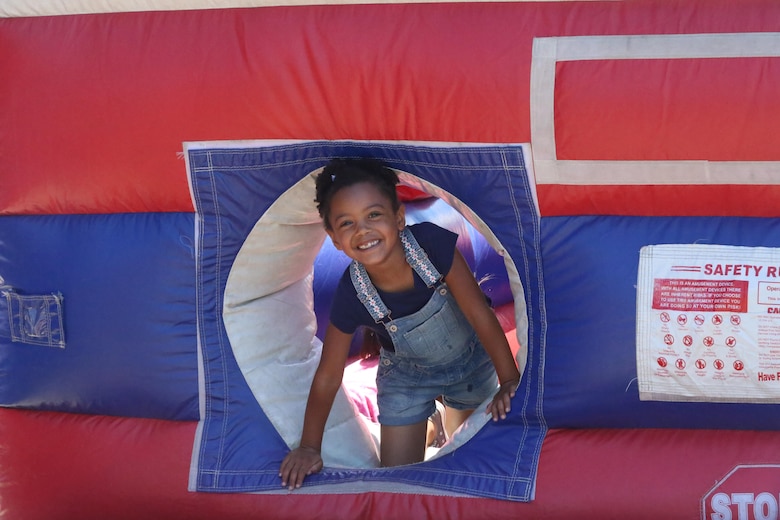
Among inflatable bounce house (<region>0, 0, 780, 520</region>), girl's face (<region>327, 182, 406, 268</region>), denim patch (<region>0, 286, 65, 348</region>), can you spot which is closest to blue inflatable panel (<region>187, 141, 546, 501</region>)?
inflatable bounce house (<region>0, 0, 780, 520</region>)

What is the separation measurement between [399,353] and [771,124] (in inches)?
43.7

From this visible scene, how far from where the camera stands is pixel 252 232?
2.49 m

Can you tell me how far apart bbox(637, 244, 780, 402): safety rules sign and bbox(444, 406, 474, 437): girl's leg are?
763 millimetres

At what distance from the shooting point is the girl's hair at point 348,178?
2.36 meters

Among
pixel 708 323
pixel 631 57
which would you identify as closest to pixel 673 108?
pixel 631 57

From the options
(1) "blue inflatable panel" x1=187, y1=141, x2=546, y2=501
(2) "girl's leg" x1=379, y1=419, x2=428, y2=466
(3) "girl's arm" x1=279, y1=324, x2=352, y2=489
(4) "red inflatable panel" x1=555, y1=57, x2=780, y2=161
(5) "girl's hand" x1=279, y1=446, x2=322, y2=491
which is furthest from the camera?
(2) "girl's leg" x1=379, y1=419, x2=428, y2=466

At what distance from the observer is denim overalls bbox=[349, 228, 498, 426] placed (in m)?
2.51

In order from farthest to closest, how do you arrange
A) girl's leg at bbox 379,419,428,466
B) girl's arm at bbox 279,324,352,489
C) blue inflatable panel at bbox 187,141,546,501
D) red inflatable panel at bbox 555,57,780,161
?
1. girl's leg at bbox 379,419,428,466
2. girl's arm at bbox 279,324,352,489
3. blue inflatable panel at bbox 187,141,546,501
4. red inflatable panel at bbox 555,57,780,161

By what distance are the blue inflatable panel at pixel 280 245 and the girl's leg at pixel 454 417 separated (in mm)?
435

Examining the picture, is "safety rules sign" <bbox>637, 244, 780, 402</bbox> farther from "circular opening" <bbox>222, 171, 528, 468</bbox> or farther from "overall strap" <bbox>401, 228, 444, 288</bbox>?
"overall strap" <bbox>401, 228, 444, 288</bbox>

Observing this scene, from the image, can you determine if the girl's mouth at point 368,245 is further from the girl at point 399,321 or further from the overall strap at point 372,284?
the overall strap at point 372,284

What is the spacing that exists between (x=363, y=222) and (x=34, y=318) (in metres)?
0.91

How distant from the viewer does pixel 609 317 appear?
219cm

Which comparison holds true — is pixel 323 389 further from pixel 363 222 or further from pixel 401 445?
pixel 363 222
